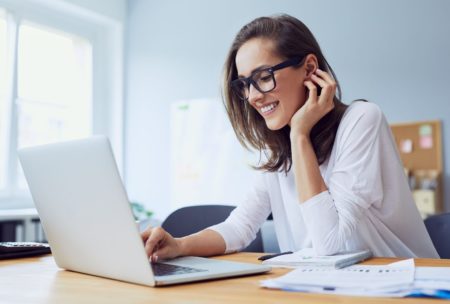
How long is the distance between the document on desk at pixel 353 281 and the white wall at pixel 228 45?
2.31 m

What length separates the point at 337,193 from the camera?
1.25 m

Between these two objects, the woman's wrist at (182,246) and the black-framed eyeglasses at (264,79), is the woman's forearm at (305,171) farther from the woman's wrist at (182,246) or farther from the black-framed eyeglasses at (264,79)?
the woman's wrist at (182,246)

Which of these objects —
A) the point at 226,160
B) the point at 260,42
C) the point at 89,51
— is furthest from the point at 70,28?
the point at 260,42

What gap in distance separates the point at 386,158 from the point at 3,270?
0.96 metres

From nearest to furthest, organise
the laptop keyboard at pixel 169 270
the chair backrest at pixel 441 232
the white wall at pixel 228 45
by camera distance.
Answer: the laptop keyboard at pixel 169 270
the chair backrest at pixel 441 232
the white wall at pixel 228 45

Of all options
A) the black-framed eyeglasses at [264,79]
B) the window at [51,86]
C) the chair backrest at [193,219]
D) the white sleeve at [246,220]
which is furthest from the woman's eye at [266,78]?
the window at [51,86]

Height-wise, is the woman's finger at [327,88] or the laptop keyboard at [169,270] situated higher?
the woman's finger at [327,88]

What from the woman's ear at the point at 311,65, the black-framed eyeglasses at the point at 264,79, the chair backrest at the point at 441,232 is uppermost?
the woman's ear at the point at 311,65

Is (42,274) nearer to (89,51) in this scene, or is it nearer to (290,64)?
(290,64)

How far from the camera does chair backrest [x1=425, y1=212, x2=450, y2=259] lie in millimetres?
1569

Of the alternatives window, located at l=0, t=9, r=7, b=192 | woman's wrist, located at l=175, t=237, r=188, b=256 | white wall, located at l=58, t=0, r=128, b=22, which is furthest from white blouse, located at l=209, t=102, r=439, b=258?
white wall, located at l=58, t=0, r=128, b=22

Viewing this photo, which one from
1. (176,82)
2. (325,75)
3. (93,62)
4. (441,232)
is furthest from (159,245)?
(93,62)

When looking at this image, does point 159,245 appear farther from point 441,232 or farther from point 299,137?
point 441,232

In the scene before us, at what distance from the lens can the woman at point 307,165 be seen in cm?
123
